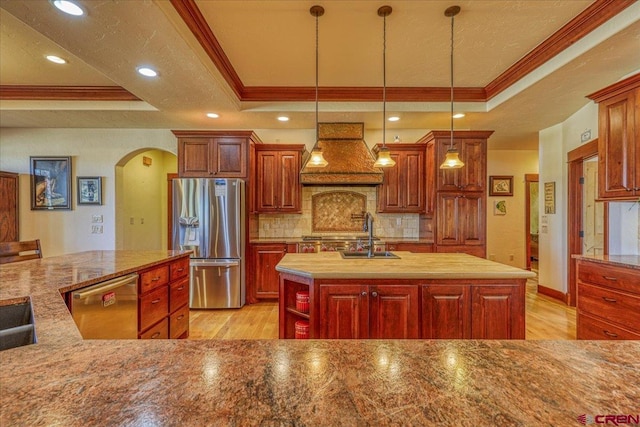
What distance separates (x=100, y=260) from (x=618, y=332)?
13.8 feet

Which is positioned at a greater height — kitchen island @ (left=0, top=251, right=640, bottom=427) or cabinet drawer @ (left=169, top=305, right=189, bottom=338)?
kitchen island @ (left=0, top=251, right=640, bottom=427)

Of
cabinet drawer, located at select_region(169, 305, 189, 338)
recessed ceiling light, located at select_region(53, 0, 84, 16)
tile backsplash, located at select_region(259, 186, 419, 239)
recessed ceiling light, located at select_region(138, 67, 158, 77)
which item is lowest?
cabinet drawer, located at select_region(169, 305, 189, 338)

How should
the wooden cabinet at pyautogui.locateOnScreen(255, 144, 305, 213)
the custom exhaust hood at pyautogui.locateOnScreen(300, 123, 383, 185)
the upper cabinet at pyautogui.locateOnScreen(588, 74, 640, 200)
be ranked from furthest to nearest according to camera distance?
the wooden cabinet at pyautogui.locateOnScreen(255, 144, 305, 213) → the custom exhaust hood at pyautogui.locateOnScreen(300, 123, 383, 185) → the upper cabinet at pyautogui.locateOnScreen(588, 74, 640, 200)

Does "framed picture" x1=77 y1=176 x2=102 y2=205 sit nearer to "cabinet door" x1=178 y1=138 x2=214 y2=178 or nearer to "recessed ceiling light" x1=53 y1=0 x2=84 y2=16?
"cabinet door" x1=178 y1=138 x2=214 y2=178

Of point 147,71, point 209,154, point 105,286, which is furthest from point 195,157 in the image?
point 105,286

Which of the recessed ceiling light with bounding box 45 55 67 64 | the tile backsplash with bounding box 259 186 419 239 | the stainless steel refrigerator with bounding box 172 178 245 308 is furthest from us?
the tile backsplash with bounding box 259 186 419 239

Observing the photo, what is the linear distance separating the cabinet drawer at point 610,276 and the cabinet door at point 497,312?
3.27 feet

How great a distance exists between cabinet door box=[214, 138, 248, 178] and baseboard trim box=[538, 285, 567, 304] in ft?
16.0

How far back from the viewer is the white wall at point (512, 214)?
581 cm

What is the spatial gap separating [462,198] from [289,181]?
253cm

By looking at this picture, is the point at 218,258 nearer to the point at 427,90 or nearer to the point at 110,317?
the point at 110,317

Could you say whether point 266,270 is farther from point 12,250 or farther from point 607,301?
point 607,301

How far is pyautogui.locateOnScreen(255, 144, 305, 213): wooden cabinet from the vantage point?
4.40 meters

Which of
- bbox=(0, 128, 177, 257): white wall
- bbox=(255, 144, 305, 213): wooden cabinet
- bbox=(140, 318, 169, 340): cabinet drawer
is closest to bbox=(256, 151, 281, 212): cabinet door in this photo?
bbox=(255, 144, 305, 213): wooden cabinet
